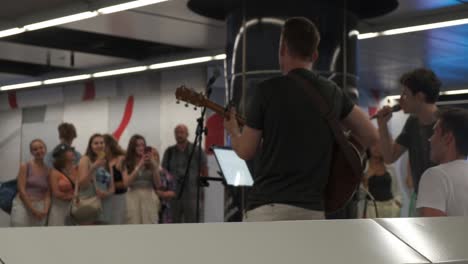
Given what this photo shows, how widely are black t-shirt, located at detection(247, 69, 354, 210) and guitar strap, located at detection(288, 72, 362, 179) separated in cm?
1

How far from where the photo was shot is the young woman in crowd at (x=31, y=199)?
19.8 ft

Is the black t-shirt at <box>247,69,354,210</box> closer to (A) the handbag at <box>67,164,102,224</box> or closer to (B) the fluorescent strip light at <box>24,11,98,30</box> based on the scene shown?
(A) the handbag at <box>67,164,102,224</box>

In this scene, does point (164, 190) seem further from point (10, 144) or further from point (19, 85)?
point (10, 144)

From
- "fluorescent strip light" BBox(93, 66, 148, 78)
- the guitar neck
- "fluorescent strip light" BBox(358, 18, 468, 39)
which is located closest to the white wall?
"fluorescent strip light" BBox(93, 66, 148, 78)

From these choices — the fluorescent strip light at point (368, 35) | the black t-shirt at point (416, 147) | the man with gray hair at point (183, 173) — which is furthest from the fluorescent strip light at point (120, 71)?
the black t-shirt at point (416, 147)

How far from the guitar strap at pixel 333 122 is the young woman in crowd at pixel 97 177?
3880mm

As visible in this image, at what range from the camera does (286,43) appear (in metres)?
2.52

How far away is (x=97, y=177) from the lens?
6176mm

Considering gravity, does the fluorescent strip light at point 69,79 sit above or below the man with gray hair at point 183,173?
above

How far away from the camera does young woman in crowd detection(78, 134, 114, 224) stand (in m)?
6.05

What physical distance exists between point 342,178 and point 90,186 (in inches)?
154

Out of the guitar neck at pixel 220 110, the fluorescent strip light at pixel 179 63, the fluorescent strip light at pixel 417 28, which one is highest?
the fluorescent strip light at pixel 417 28

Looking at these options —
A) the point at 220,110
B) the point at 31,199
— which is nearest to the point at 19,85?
the point at 31,199

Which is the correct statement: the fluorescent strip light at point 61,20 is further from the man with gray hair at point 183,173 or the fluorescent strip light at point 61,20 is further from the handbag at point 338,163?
the handbag at point 338,163
